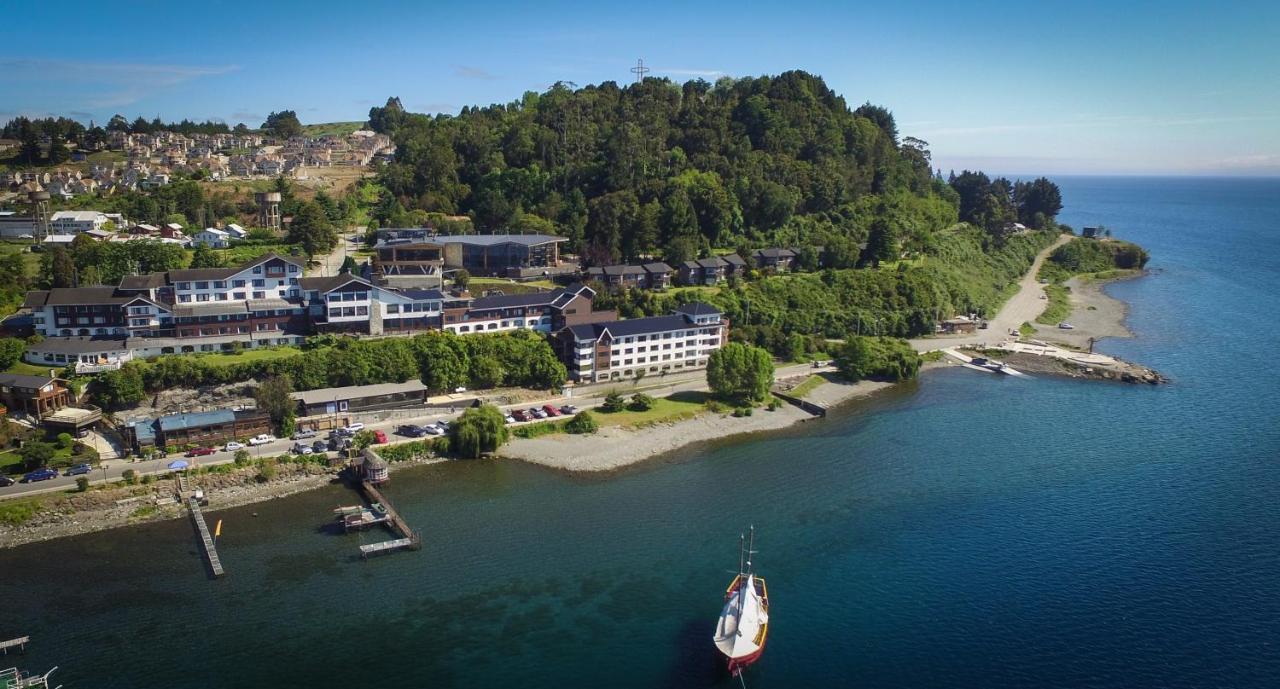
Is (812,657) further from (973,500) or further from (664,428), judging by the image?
(664,428)

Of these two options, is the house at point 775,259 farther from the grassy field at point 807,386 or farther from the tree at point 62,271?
the tree at point 62,271

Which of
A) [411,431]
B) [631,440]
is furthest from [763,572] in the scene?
[411,431]

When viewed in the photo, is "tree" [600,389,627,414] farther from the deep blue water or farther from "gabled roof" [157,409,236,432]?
"gabled roof" [157,409,236,432]

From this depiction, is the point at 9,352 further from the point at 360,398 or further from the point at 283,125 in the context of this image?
the point at 283,125

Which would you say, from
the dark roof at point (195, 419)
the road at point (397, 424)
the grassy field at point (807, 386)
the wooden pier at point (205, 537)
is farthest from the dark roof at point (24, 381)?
the grassy field at point (807, 386)

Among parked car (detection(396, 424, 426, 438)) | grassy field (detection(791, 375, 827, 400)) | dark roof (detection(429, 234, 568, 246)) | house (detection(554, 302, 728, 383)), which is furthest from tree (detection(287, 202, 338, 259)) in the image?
grassy field (detection(791, 375, 827, 400))

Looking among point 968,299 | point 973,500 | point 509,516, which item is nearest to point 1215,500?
point 973,500
